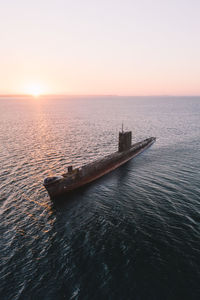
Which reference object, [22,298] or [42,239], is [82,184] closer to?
[42,239]

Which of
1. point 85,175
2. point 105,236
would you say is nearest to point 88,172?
point 85,175

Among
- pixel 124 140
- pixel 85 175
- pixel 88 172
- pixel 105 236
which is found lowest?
pixel 105 236

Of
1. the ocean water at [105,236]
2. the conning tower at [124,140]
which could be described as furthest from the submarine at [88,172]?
the ocean water at [105,236]

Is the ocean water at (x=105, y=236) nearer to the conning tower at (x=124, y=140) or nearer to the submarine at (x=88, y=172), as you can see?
the submarine at (x=88, y=172)

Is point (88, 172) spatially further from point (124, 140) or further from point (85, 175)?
point (124, 140)

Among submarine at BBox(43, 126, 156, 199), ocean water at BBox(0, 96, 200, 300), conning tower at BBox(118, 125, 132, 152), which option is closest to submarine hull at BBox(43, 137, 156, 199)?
submarine at BBox(43, 126, 156, 199)

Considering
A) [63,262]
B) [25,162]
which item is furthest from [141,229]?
[25,162]

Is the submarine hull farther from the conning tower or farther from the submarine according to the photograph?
the conning tower
